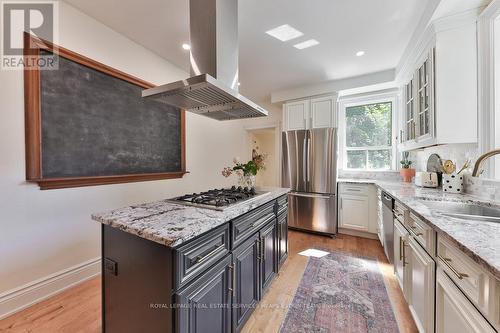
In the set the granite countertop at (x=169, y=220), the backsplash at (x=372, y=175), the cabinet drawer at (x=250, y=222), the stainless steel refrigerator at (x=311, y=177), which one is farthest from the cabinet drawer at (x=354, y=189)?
the granite countertop at (x=169, y=220)

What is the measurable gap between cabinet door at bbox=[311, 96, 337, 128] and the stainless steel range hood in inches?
89.4

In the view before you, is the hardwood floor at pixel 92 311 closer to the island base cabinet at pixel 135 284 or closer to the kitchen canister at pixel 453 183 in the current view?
the island base cabinet at pixel 135 284

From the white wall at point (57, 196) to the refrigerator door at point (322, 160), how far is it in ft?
7.89

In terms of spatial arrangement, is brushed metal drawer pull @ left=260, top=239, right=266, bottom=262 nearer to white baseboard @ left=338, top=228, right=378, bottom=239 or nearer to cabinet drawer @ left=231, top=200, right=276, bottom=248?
cabinet drawer @ left=231, top=200, right=276, bottom=248

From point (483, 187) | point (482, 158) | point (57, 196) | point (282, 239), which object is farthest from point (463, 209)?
point (57, 196)

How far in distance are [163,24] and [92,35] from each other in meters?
0.75

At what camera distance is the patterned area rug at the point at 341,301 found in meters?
1.55

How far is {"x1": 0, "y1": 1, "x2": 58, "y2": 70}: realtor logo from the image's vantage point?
164 cm

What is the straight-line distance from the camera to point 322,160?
3.46 metres

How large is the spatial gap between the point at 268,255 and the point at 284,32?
241 cm

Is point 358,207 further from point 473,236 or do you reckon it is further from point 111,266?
point 111,266

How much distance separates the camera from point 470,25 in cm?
178

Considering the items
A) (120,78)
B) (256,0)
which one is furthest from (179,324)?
(120,78)

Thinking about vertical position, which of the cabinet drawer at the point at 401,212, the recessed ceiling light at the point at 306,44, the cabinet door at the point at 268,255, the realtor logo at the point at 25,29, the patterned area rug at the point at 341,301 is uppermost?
the recessed ceiling light at the point at 306,44
